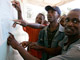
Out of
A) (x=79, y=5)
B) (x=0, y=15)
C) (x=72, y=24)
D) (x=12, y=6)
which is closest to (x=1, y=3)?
(x=0, y=15)

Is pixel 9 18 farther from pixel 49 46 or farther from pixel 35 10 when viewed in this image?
pixel 35 10

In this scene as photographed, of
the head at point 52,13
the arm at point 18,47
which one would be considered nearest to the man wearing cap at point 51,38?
the head at point 52,13

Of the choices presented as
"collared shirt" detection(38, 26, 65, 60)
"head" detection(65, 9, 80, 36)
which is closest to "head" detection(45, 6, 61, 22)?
"collared shirt" detection(38, 26, 65, 60)

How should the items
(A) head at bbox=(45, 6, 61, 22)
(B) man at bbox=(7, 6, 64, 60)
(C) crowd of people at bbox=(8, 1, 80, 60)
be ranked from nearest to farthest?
(C) crowd of people at bbox=(8, 1, 80, 60), (B) man at bbox=(7, 6, 64, 60), (A) head at bbox=(45, 6, 61, 22)

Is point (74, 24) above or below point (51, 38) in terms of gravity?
above

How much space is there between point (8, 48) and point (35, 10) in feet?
7.96

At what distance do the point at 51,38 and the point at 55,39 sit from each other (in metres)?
0.06

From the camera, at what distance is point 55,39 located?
117cm

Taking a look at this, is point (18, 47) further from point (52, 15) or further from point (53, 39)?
point (52, 15)

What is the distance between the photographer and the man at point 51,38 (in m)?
1.14

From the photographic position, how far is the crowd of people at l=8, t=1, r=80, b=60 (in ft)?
2.44

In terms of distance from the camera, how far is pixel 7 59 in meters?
0.96

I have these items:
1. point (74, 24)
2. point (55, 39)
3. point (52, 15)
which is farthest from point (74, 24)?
point (52, 15)

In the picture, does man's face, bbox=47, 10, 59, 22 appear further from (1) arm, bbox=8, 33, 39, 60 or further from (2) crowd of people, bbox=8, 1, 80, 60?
(1) arm, bbox=8, 33, 39, 60
